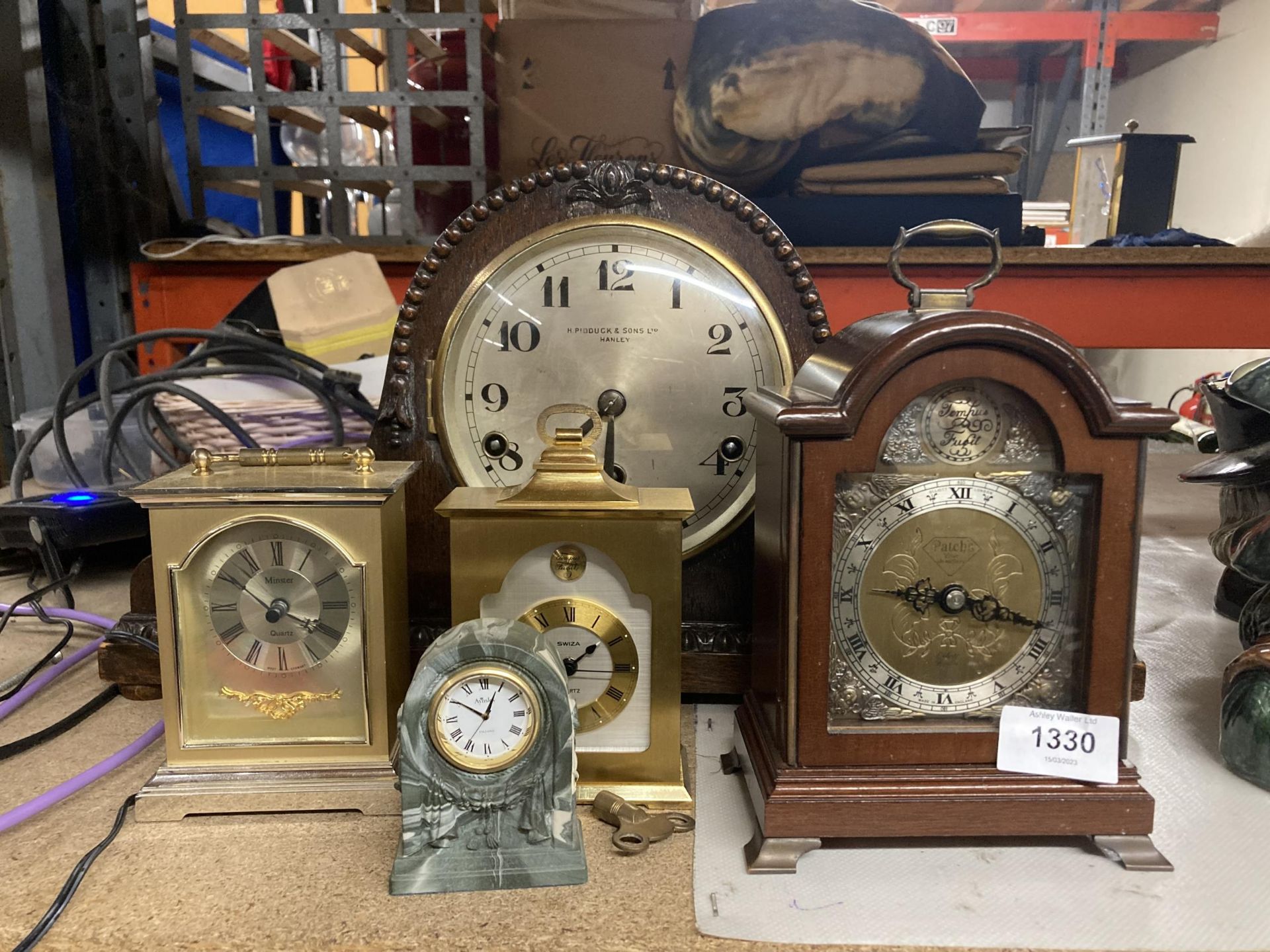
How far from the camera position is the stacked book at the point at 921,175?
4.38ft

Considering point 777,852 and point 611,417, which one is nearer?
point 777,852

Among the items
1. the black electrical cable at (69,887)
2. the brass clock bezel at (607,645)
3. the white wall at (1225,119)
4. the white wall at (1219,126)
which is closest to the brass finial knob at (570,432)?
the brass clock bezel at (607,645)

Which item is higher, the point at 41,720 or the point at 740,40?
the point at 740,40

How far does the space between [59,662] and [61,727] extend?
20 cm

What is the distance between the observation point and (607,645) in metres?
0.75

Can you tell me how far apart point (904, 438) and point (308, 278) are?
3.77ft

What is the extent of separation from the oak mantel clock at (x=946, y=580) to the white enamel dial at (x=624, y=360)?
188 millimetres

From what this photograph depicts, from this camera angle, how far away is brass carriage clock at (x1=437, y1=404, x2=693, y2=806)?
73 cm

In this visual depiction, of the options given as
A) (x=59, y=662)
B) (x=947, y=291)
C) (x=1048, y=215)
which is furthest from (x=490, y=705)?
(x=1048, y=215)

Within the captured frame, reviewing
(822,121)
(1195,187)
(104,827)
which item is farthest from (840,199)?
(1195,187)

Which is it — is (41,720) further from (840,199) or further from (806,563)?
(840,199)

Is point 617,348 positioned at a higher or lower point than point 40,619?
higher

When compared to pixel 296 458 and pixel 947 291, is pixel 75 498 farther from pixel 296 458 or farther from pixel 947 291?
pixel 947 291

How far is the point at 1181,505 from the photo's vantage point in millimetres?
1903
